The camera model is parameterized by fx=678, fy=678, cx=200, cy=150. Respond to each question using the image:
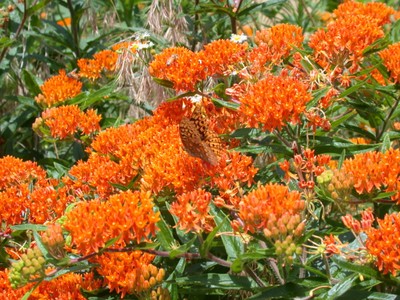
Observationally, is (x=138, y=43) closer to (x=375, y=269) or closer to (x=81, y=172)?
(x=81, y=172)

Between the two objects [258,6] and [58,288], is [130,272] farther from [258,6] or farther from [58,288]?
[258,6]

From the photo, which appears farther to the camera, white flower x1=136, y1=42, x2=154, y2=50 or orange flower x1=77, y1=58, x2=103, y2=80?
orange flower x1=77, y1=58, x2=103, y2=80

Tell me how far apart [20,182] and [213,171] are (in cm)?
135

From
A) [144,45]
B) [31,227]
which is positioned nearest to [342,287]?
[31,227]

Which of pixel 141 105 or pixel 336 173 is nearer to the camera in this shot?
pixel 336 173

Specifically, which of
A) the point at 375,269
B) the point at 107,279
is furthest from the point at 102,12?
the point at 375,269

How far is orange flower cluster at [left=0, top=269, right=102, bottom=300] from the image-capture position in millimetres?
3020

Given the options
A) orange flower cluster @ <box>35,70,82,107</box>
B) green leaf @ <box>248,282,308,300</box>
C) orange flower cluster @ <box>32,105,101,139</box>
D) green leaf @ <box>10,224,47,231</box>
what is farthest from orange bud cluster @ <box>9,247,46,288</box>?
orange flower cluster @ <box>35,70,82,107</box>

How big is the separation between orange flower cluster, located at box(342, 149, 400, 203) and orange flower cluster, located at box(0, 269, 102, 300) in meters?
1.25

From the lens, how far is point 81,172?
3.71 metres

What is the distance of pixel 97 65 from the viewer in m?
5.06

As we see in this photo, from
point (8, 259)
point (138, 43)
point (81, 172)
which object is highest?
point (138, 43)

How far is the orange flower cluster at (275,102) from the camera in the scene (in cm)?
305

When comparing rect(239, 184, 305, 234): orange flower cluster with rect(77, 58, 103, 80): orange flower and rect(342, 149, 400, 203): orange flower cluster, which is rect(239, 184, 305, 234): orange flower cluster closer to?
rect(342, 149, 400, 203): orange flower cluster
